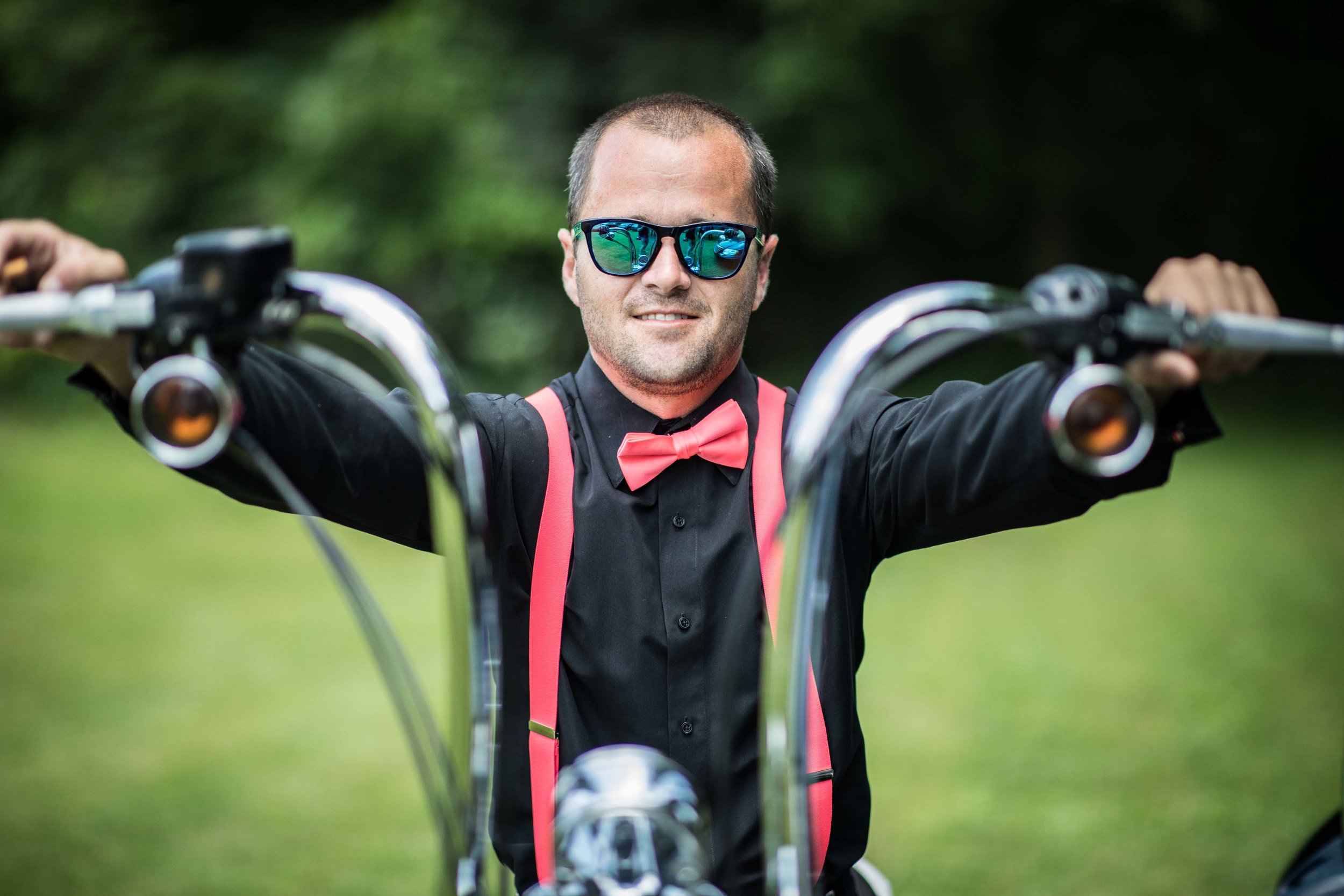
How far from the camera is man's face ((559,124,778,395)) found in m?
1.82

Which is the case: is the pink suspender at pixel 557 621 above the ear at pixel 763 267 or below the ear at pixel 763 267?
below

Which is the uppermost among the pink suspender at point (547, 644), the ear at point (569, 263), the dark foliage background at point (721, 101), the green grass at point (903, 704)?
the dark foliage background at point (721, 101)

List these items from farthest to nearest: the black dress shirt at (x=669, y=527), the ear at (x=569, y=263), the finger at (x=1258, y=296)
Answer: the ear at (x=569, y=263) < the black dress shirt at (x=669, y=527) < the finger at (x=1258, y=296)

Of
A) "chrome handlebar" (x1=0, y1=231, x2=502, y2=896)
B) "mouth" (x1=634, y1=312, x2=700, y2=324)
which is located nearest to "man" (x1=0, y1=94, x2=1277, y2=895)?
"mouth" (x1=634, y1=312, x2=700, y2=324)

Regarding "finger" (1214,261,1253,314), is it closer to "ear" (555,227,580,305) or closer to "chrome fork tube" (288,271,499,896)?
"chrome fork tube" (288,271,499,896)

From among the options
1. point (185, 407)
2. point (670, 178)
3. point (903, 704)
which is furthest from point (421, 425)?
point (903, 704)

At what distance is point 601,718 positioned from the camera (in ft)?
5.94

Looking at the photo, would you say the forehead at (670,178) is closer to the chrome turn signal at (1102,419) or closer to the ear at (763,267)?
the ear at (763,267)

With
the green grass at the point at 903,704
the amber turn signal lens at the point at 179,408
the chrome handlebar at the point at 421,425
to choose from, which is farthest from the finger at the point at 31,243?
the green grass at the point at 903,704

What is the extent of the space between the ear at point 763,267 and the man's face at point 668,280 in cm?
8

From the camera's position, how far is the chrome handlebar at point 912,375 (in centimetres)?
114

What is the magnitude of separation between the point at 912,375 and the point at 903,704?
4363 millimetres

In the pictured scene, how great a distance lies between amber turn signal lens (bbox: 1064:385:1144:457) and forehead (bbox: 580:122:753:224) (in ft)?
2.79

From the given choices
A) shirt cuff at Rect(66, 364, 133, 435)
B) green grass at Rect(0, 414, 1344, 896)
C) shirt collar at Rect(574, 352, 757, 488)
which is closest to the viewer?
shirt cuff at Rect(66, 364, 133, 435)
